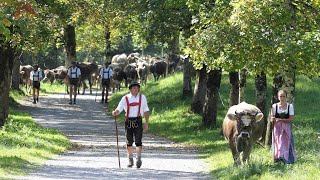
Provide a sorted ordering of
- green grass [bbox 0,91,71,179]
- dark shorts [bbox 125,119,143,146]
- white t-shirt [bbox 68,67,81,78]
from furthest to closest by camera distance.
A: 1. white t-shirt [bbox 68,67,81,78]
2. dark shorts [bbox 125,119,143,146]
3. green grass [bbox 0,91,71,179]

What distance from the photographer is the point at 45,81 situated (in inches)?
2542

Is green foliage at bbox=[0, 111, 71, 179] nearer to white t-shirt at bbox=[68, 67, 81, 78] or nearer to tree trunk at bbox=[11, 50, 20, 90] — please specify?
white t-shirt at bbox=[68, 67, 81, 78]

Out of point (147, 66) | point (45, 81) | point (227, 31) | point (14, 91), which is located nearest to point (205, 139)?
point (227, 31)

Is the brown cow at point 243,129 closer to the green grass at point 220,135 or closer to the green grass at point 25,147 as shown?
the green grass at point 220,135

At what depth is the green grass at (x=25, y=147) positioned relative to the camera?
16.7 meters

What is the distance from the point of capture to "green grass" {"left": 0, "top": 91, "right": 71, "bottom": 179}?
16.7m

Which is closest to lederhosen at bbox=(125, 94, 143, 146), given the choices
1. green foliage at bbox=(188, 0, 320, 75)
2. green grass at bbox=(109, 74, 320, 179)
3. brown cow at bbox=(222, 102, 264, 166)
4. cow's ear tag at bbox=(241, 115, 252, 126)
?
green grass at bbox=(109, 74, 320, 179)

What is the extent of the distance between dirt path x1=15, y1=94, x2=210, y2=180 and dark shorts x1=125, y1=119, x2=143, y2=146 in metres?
0.64

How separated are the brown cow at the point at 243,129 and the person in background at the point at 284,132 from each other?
1.63 feet

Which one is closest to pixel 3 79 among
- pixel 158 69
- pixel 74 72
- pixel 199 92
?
pixel 199 92

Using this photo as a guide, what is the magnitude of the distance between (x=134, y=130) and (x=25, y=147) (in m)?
3.86

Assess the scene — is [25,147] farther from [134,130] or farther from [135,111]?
[135,111]

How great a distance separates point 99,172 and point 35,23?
10.6 m

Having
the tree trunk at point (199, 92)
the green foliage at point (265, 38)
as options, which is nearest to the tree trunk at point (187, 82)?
the tree trunk at point (199, 92)
